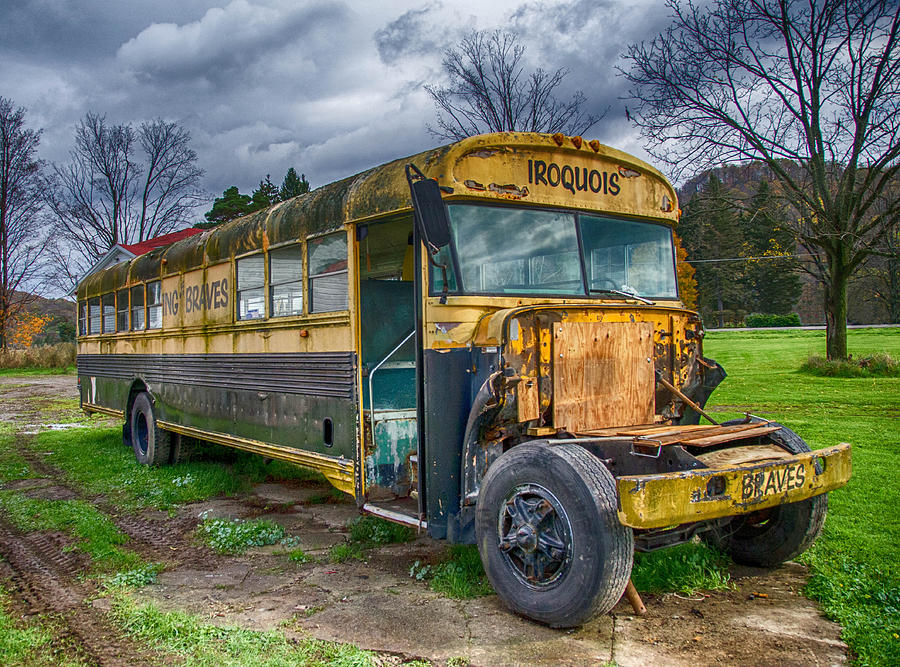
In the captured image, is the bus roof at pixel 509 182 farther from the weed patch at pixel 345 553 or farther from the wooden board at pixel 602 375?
the weed patch at pixel 345 553

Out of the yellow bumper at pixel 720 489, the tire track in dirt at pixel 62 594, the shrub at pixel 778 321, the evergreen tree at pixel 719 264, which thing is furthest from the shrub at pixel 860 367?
the evergreen tree at pixel 719 264

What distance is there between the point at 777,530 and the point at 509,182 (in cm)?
284

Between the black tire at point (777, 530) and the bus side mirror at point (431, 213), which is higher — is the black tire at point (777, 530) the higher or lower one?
the lower one

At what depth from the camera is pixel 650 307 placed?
4.85 meters

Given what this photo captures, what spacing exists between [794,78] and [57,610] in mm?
19224

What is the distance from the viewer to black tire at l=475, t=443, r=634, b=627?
3.61 metres

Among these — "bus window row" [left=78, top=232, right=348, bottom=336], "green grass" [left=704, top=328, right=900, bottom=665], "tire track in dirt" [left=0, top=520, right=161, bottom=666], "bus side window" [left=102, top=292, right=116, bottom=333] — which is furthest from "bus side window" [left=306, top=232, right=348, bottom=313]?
"bus side window" [left=102, top=292, right=116, bottom=333]

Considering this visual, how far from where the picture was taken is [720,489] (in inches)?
149

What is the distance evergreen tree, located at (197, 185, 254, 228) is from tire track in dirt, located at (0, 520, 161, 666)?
1175 inches

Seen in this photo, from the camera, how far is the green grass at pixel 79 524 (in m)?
5.46

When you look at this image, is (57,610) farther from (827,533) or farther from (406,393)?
(827,533)

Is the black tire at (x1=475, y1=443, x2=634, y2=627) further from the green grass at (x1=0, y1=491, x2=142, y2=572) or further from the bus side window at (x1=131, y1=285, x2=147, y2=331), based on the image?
the bus side window at (x1=131, y1=285, x2=147, y2=331)

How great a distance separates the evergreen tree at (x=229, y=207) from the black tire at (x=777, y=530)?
32.4m

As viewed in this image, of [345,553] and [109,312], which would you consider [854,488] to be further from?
[109,312]
